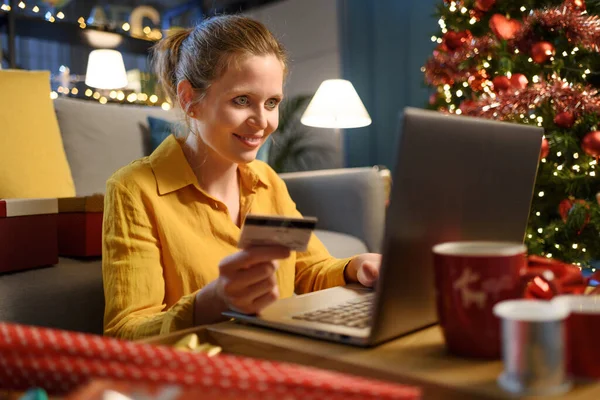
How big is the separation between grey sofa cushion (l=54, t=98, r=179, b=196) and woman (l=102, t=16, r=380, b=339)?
0.85 metres

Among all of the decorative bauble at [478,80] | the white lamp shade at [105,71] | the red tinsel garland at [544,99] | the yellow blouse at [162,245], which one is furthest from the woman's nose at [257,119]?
the white lamp shade at [105,71]

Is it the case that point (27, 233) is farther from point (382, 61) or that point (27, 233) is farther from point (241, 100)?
point (382, 61)

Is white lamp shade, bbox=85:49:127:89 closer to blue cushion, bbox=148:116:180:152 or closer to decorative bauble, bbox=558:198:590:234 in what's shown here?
blue cushion, bbox=148:116:180:152

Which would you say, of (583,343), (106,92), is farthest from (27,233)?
(106,92)

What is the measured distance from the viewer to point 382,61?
418 centimetres

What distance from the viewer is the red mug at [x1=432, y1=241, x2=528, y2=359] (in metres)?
0.51

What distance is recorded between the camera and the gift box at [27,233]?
124 centimetres

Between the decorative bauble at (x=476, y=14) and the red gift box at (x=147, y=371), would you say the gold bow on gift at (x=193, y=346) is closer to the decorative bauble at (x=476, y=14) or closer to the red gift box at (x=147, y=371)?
the red gift box at (x=147, y=371)

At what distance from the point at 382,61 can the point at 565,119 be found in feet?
7.65

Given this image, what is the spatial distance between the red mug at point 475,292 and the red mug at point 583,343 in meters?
0.05

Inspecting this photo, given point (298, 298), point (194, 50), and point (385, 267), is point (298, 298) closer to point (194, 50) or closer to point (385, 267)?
point (385, 267)

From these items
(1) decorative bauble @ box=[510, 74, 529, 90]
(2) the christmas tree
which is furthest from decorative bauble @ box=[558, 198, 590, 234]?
(1) decorative bauble @ box=[510, 74, 529, 90]

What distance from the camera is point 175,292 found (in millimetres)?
1053

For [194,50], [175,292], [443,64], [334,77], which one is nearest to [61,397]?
[175,292]
